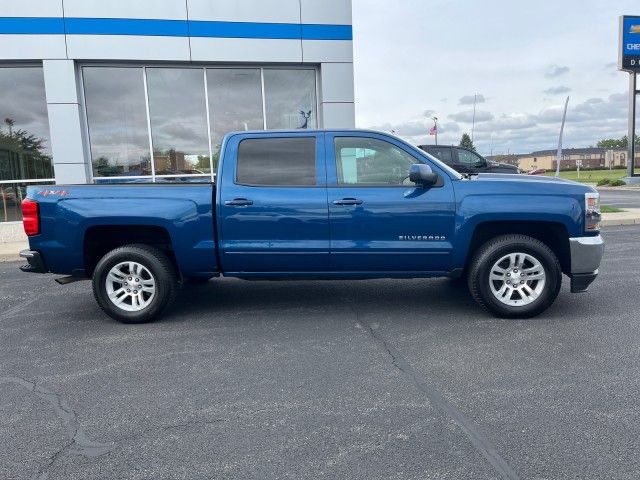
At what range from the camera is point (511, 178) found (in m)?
4.99

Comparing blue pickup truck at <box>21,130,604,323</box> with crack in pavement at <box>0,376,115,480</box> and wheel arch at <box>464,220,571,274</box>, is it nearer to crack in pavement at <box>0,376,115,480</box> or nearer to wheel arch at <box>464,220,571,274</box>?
wheel arch at <box>464,220,571,274</box>

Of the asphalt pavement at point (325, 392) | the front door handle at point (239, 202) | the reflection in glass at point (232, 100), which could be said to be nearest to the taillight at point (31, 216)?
the asphalt pavement at point (325, 392)

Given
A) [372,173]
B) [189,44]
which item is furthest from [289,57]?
[372,173]

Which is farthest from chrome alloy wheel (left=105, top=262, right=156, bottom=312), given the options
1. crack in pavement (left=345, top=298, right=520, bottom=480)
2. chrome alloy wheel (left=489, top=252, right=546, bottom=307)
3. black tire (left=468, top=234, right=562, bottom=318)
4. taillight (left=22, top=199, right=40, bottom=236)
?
chrome alloy wheel (left=489, top=252, right=546, bottom=307)

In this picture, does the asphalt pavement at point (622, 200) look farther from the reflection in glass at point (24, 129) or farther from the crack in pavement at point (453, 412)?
the reflection in glass at point (24, 129)

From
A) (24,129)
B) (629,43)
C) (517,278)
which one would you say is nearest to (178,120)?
(24,129)

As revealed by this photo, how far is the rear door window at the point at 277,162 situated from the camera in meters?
4.87

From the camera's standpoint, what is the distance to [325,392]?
11.0ft

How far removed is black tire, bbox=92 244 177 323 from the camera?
191 inches

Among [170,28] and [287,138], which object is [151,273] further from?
[170,28]

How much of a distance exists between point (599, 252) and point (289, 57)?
945 cm

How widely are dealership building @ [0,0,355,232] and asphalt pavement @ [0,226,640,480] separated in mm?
7342

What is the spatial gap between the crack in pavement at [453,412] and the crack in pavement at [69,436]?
2045 mm

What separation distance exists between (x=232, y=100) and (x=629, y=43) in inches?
857
